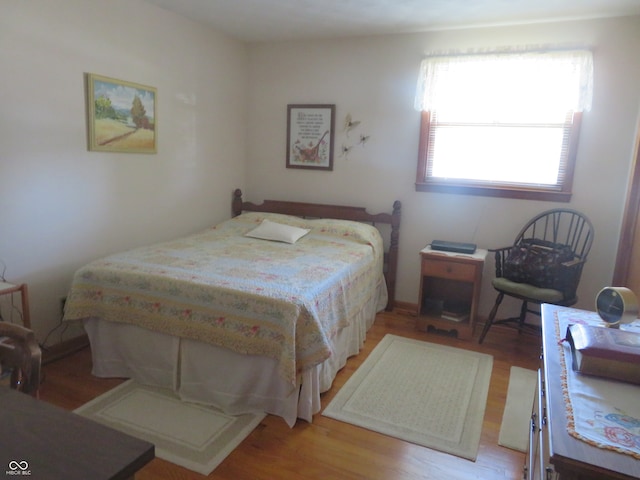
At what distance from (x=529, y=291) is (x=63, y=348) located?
315 centimetres

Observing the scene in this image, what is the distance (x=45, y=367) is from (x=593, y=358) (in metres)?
2.89

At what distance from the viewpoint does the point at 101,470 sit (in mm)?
738

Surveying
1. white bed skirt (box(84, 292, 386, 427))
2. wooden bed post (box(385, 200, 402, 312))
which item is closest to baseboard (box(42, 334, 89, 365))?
white bed skirt (box(84, 292, 386, 427))

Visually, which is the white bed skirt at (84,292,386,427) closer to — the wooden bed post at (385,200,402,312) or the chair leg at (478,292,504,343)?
the chair leg at (478,292,504,343)

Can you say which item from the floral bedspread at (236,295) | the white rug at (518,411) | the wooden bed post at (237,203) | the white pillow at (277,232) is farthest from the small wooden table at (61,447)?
the wooden bed post at (237,203)

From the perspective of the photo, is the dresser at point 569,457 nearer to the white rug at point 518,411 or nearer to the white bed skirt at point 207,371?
the white rug at point 518,411

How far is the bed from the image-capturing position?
84.7 inches

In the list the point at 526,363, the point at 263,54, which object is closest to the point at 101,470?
the point at 526,363

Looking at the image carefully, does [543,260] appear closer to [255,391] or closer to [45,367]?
[255,391]

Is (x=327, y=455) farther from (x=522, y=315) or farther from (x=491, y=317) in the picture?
(x=522, y=315)

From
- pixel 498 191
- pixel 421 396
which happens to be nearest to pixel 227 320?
pixel 421 396

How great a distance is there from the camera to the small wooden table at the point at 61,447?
0.73 meters

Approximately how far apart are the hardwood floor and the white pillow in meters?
1.32

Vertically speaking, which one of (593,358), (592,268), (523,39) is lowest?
(592,268)
